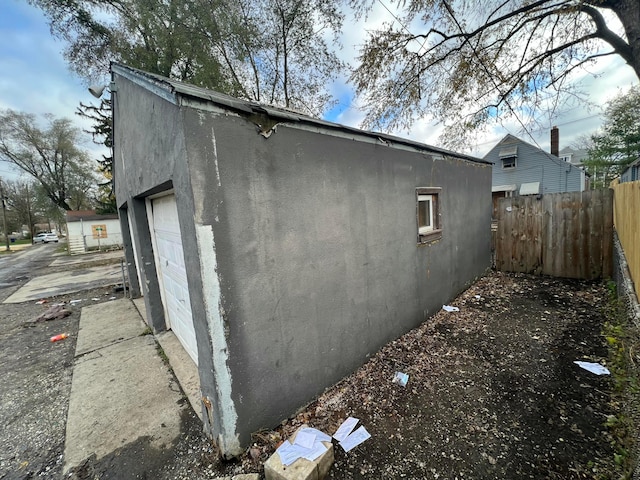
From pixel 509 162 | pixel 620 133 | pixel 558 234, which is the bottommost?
pixel 558 234

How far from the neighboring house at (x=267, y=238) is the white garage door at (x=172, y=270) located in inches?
1.6

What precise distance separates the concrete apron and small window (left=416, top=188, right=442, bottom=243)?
391cm

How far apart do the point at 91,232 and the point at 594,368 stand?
83.1 ft

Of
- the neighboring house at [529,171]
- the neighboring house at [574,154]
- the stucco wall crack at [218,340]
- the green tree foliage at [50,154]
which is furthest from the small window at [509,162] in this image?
the green tree foliage at [50,154]

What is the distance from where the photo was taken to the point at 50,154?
23.0 metres

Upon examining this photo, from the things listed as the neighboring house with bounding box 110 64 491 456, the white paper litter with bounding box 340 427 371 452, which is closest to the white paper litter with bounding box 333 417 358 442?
the white paper litter with bounding box 340 427 371 452

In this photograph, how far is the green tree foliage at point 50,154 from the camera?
2127 centimetres

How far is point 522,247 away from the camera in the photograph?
5793 mm

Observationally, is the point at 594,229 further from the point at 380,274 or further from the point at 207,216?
the point at 207,216

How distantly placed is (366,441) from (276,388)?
2.70 feet

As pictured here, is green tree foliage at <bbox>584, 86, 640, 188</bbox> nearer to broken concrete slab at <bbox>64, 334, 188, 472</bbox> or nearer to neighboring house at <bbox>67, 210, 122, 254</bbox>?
broken concrete slab at <bbox>64, 334, 188, 472</bbox>

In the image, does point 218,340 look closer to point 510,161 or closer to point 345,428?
point 345,428

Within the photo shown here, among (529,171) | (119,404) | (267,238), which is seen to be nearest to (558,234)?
(267,238)

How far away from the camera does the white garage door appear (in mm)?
2996
